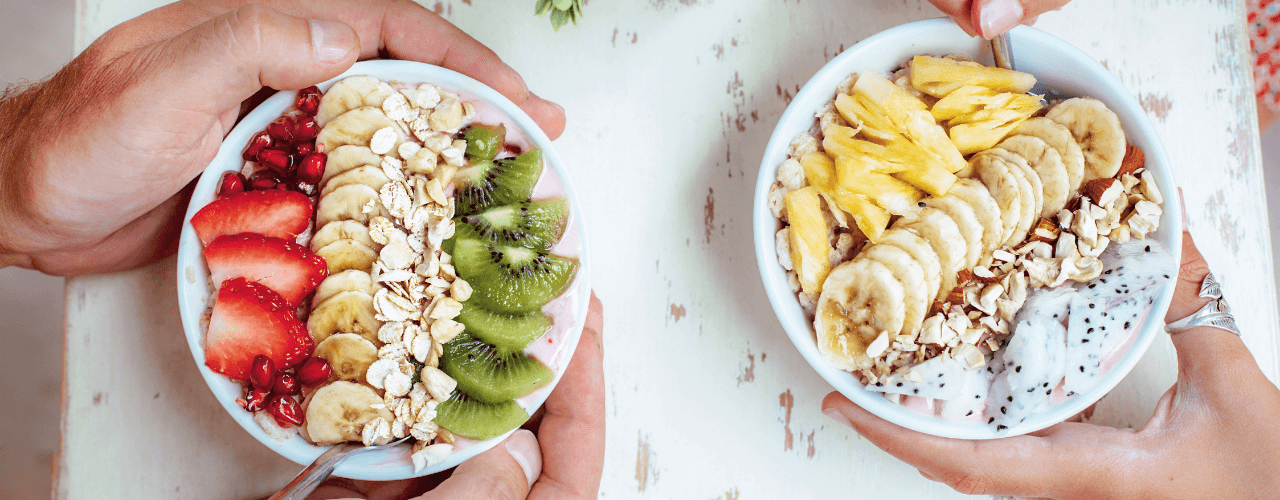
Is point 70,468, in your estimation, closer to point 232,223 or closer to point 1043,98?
point 232,223

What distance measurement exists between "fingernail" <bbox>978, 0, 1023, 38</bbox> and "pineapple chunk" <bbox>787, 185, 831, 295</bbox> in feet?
Answer: 0.99

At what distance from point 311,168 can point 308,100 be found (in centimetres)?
10

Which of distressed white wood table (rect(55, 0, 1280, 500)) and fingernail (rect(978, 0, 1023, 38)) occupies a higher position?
fingernail (rect(978, 0, 1023, 38))

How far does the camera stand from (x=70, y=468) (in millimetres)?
1101

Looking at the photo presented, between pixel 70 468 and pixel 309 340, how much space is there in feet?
1.84

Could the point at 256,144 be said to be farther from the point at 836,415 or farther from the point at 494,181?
the point at 836,415

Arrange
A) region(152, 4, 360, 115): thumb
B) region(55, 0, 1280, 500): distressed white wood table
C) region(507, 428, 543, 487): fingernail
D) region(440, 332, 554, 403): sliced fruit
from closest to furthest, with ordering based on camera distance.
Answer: region(152, 4, 360, 115): thumb, region(440, 332, 554, 403): sliced fruit, region(507, 428, 543, 487): fingernail, region(55, 0, 1280, 500): distressed white wood table

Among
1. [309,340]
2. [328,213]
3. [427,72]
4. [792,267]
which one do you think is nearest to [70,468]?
[309,340]

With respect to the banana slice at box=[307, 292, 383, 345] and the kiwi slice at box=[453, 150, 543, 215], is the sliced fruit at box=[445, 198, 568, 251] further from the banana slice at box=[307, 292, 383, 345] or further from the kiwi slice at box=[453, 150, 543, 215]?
the banana slice at box=[307, 292, 383, 345]

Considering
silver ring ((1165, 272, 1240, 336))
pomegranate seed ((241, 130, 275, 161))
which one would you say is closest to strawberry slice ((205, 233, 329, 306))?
pomegranate seed ((241, 130, 275, 161))

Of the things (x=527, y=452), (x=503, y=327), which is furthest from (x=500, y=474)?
(x=503, y=327)

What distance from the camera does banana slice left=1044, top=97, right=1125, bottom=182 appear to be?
951mm

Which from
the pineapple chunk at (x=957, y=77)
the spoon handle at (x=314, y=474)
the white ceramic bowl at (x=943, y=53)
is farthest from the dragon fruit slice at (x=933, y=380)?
the spoon handle at (x=314, y=474)

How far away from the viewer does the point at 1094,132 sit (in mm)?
965
